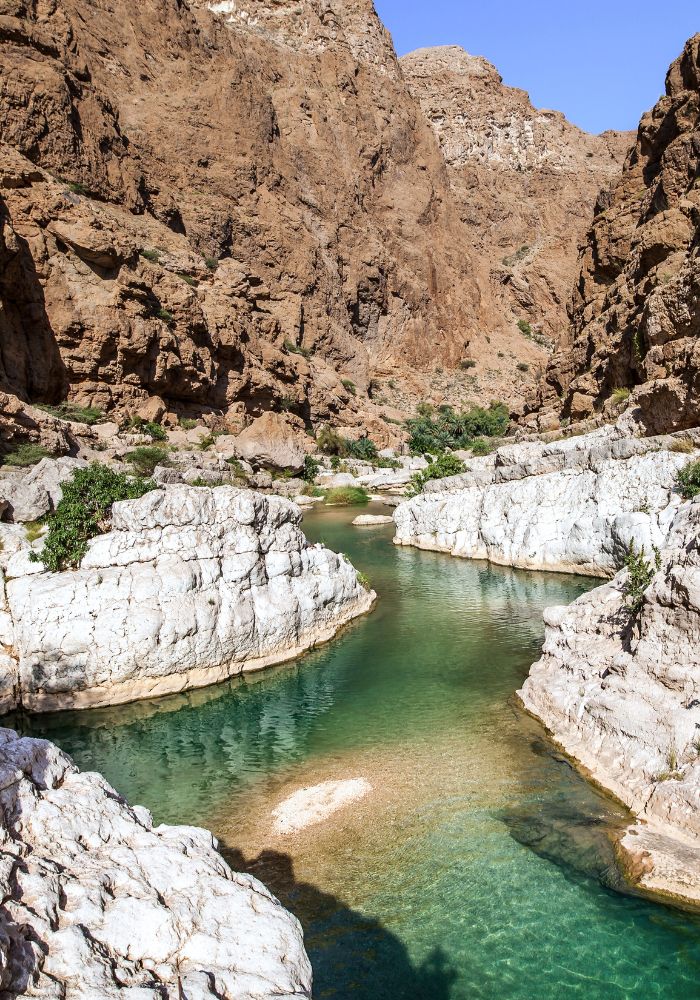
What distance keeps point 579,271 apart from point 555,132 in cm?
10311

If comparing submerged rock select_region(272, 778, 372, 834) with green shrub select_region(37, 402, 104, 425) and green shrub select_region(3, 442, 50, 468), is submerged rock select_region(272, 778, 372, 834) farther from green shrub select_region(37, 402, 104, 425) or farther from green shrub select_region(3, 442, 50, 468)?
green shrub select_region(37, 402, 104, 425)

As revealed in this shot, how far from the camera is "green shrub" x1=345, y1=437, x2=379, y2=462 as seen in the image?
6725 centimetres

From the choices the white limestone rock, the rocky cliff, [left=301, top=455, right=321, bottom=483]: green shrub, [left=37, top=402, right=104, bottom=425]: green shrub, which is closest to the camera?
the white limestone rock

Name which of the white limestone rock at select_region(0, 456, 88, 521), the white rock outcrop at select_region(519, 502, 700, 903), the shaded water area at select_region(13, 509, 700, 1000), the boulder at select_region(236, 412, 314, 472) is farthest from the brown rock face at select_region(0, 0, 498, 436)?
the white rock outcrop at select_region(519, 502, 700, 903)

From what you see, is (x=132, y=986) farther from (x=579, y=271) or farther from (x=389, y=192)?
(x=389, y=192)

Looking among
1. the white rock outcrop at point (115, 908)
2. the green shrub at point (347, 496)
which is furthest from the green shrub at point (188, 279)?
the white rock outcrop at point (115, 908)

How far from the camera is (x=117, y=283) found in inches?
1961

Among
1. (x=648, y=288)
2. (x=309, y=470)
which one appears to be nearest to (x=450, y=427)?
(x=309, y=470)

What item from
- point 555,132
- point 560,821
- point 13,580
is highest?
point 555,132

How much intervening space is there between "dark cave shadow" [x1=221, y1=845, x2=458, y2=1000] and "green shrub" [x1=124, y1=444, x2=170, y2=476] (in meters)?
35.4

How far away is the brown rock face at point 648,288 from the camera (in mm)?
24875

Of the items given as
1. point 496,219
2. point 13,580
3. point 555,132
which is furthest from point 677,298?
point 555,132

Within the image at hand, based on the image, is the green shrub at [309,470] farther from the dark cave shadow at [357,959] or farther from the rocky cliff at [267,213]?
the dark cave shadow at [357,959]

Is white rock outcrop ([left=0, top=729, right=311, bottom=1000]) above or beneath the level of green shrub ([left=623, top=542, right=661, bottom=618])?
beneath
